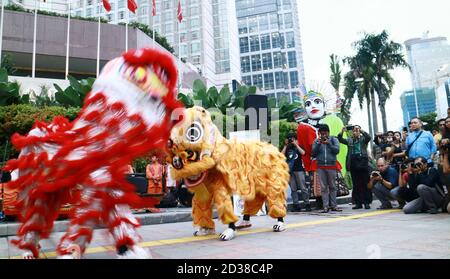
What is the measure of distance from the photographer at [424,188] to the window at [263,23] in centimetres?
7689

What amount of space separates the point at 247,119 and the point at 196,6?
55.8 metres

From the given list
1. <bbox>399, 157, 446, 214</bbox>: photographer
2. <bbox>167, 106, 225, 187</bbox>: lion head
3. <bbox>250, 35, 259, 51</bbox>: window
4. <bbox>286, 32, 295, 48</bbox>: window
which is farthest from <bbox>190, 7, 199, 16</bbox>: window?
<bbox>167, 106, 225, 187</bbox>: lion head

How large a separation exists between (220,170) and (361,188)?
14.5ft

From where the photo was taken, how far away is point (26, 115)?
866 cm

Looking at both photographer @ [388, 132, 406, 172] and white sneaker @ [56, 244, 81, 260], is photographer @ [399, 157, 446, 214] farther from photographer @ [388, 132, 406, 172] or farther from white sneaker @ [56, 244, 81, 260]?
white sneaker @ [56, 244, 81, 260]

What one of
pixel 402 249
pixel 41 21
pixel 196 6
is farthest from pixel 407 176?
pixel 196 6

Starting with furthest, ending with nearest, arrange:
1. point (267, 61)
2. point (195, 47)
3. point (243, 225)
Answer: point (267, 61) → point (195, 47) → point (243, 225)

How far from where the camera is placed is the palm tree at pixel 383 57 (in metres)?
27.1

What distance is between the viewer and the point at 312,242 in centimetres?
364

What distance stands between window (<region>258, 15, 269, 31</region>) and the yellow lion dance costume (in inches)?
3085

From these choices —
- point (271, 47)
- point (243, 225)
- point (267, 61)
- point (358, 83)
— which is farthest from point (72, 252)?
point (271, 47)

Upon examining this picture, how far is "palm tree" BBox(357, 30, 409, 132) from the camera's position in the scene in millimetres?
27141

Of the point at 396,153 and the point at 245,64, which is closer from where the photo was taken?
the point at 396,153

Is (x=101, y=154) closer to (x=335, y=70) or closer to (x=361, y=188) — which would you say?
(x=361, y=188)
